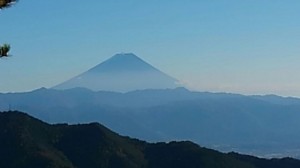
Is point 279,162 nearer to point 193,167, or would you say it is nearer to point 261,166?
point 261,166

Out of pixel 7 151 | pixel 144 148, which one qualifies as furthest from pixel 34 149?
pixel 144 148

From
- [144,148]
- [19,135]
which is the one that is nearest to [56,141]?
[19,135]

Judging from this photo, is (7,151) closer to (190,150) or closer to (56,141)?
(56,141)

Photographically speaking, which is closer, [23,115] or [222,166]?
[222,166]

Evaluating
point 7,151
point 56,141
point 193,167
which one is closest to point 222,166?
point 193,167

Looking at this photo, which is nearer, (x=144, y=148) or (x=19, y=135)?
(x=19, y=135)
